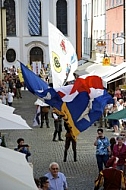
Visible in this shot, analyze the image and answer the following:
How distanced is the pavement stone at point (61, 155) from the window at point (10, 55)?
105 feet

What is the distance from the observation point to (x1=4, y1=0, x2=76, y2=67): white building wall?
5953 cm

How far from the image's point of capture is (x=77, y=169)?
15711 millimetres

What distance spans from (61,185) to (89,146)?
9807 millimetres

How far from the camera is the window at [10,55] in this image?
195ft

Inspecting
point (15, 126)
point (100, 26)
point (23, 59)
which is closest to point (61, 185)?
point (15, 126)

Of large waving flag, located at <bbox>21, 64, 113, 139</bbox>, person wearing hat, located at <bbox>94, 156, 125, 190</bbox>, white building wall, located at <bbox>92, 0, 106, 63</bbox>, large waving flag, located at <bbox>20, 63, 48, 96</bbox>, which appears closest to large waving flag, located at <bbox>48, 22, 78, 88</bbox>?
large waving flag, located at <bbox>20, 63, 48, 96</bbox>

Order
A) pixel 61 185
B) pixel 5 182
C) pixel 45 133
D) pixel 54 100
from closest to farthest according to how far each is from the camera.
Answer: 1. pixel 5 182
2. pixel 61 185
3. pixel 54 100
4. pixel 45 133

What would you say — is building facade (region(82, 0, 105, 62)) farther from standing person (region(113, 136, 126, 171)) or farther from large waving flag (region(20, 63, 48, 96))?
standing person (region(113, 136, 126, 171))

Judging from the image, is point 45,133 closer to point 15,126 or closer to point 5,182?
point 15,126

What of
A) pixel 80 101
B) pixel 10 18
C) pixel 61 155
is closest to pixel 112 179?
pixel 80 101

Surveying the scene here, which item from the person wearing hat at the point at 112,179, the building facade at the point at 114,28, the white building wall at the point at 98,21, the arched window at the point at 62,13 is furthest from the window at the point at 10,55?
the person wearing hat at the point at 112,179

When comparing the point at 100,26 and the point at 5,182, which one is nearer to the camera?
the point at 5,182

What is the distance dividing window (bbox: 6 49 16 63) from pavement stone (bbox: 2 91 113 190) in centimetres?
3212

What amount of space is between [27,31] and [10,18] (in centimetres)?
209
